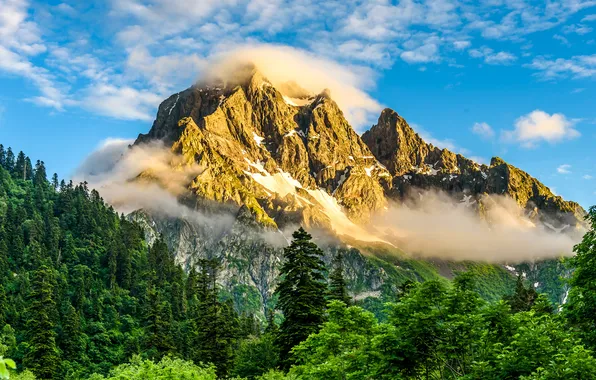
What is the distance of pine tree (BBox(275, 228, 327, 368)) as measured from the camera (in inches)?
2109

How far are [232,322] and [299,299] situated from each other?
48794 millimetres

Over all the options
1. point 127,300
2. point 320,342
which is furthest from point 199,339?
point 127,300

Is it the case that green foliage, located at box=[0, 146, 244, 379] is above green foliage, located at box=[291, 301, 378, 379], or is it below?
above

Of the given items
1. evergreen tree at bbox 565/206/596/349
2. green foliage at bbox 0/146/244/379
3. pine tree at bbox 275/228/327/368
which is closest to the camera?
evergreen tree at bbox 565/206/596/349

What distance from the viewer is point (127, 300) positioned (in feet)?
486

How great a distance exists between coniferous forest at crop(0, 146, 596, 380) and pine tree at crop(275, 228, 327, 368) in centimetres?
15

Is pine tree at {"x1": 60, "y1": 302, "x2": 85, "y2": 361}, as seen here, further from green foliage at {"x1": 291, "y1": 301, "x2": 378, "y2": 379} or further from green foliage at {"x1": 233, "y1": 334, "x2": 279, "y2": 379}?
green foliage at {"x1": 291, "y1": 301, "x2": 378, "y2": 379}

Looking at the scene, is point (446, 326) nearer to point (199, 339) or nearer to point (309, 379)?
point (309, 379)

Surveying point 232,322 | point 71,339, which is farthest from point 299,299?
point 71,339

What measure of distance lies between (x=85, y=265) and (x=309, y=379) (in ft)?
453

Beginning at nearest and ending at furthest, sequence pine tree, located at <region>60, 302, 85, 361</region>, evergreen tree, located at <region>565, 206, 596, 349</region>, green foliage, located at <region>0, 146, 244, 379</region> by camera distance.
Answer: evergreen tree, located at <region>565, 206, 596, 349</region>
green foliage, located at <region>0, 146, 244, 379</region>
pine tree, located at <region>60, 302, 85, 361</region>

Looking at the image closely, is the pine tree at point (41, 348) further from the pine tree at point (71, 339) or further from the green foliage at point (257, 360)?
the green foliage at point (257, 360)

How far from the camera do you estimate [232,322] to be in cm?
10012

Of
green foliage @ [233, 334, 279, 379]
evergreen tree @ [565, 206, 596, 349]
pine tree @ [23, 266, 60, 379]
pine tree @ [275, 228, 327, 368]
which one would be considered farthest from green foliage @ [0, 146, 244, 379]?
evergreen tree @ [565, 206, 596, 349]
